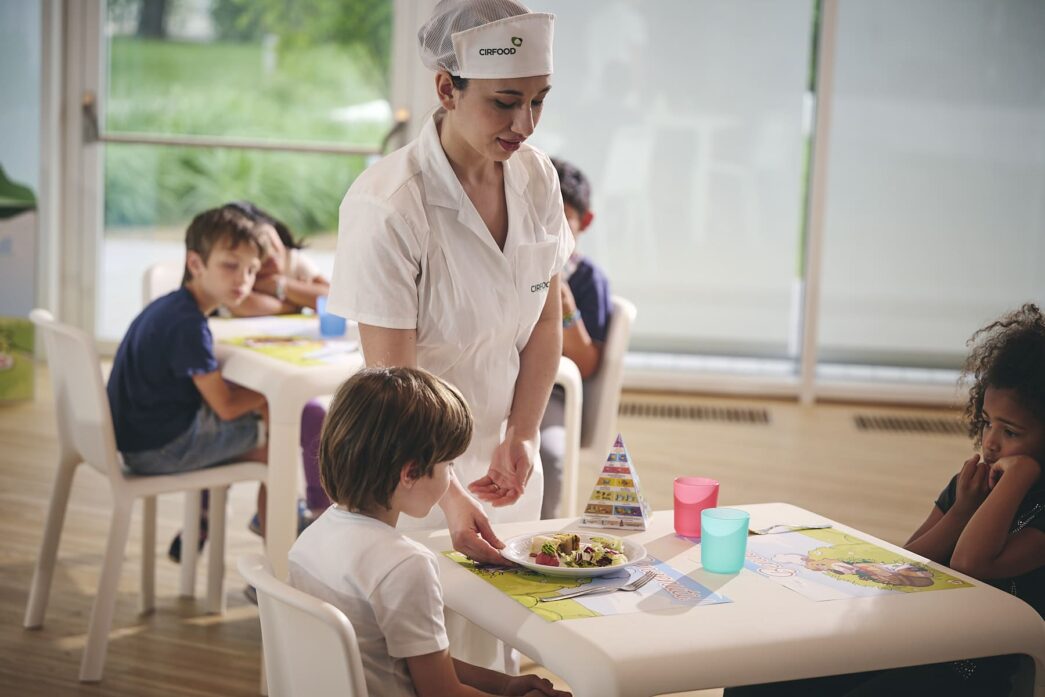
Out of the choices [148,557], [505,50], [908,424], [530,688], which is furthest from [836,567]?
[908,424]

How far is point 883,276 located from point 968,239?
0.39m

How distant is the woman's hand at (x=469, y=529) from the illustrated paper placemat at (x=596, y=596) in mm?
14

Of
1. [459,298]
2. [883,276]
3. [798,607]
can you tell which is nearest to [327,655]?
[798,607]

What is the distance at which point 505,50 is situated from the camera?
174 cm

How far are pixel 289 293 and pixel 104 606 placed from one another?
109 cm

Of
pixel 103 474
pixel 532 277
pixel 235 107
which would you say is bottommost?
pixel 103 474

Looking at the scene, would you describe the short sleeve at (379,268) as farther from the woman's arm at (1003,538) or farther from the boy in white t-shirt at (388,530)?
the woman's arm at (1003,538)

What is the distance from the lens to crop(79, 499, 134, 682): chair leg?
8.54 feet

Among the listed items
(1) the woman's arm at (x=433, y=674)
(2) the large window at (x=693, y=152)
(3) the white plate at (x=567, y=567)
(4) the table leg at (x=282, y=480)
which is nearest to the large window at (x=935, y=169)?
(2) the large window at (x=693, y=152)

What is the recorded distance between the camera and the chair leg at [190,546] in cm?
307

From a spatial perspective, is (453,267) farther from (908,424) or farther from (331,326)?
(908,424)

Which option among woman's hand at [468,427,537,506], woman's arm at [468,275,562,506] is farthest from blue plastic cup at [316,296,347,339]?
woman's hand at [468,427,537,506]

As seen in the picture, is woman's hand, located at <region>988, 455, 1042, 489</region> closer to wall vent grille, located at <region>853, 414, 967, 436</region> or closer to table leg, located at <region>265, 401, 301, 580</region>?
table leg, located at <region>265, 401, 301, 580</region>

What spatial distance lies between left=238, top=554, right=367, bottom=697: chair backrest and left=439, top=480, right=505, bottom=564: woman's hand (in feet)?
0.99
